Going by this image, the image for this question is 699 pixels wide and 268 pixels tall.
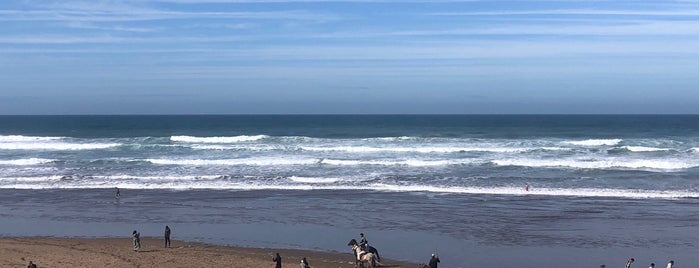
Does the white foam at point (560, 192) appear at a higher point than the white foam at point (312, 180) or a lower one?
lower

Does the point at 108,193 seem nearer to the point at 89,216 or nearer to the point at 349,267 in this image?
the point at 89,216

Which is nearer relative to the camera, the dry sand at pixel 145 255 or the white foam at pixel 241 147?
the dry sand at pixel 145 255

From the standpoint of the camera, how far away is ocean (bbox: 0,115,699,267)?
18.8 m

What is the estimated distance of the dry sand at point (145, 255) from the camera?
643 inches

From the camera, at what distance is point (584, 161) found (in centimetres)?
3784

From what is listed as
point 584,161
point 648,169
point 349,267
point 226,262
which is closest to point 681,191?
point 648,169

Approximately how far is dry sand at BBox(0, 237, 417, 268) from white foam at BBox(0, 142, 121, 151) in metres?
32.6

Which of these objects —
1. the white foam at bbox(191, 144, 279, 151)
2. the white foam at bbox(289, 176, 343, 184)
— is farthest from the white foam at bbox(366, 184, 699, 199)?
the white foam at bbox(191, 144, 279, 151)

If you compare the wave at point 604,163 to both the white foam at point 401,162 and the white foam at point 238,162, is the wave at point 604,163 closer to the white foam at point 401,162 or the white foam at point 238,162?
the white foam at point 401,162

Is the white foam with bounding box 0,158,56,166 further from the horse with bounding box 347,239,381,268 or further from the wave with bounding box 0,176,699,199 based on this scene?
the horse with bounding box 347,239,381,268

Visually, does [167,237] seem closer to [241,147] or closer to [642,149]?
[241,147]

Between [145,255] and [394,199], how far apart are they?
10836 millimetres

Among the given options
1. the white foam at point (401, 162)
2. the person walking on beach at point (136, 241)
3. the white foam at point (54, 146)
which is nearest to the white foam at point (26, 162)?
the white foam at point (54, 146)

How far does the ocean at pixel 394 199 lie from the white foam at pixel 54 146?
3076 mm
